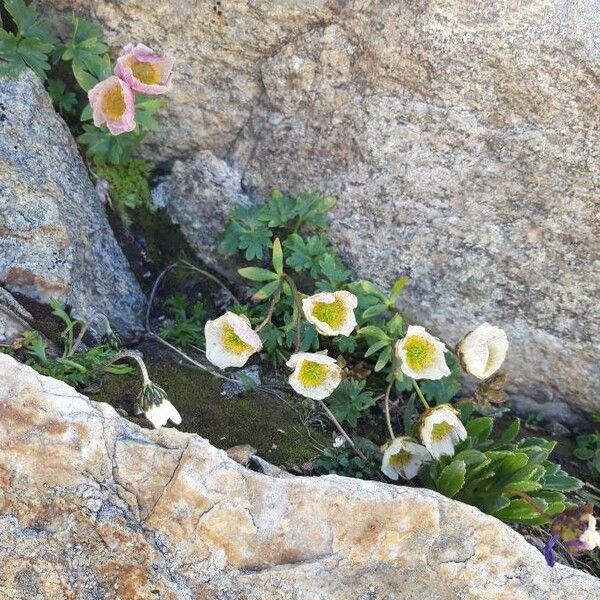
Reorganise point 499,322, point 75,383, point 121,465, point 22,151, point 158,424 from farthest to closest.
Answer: point 499,322, point 22,151, point 75,383, point 158,424, point 121,465

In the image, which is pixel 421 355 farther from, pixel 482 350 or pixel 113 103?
pixel 113 103

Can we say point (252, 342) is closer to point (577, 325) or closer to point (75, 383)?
point (75, 383)

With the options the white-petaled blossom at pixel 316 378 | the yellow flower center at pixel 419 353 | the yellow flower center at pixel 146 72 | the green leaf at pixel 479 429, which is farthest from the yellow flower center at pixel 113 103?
the green leaf at pixel 479 429

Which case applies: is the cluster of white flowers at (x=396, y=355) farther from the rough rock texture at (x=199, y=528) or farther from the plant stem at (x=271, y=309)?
the rough rock texture at (x=199, y=528)

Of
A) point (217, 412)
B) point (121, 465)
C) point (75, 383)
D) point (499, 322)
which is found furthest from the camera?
point (499, 322)

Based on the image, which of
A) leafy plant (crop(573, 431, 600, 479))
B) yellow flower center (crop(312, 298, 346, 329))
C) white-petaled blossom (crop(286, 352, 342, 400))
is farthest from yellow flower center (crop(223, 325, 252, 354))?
leafy plant (crop(573, 431, 600, 479))

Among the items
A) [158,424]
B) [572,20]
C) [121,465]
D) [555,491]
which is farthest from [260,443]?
[572,20]

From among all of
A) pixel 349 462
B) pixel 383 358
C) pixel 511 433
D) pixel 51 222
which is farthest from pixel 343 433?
pixel 51 222
